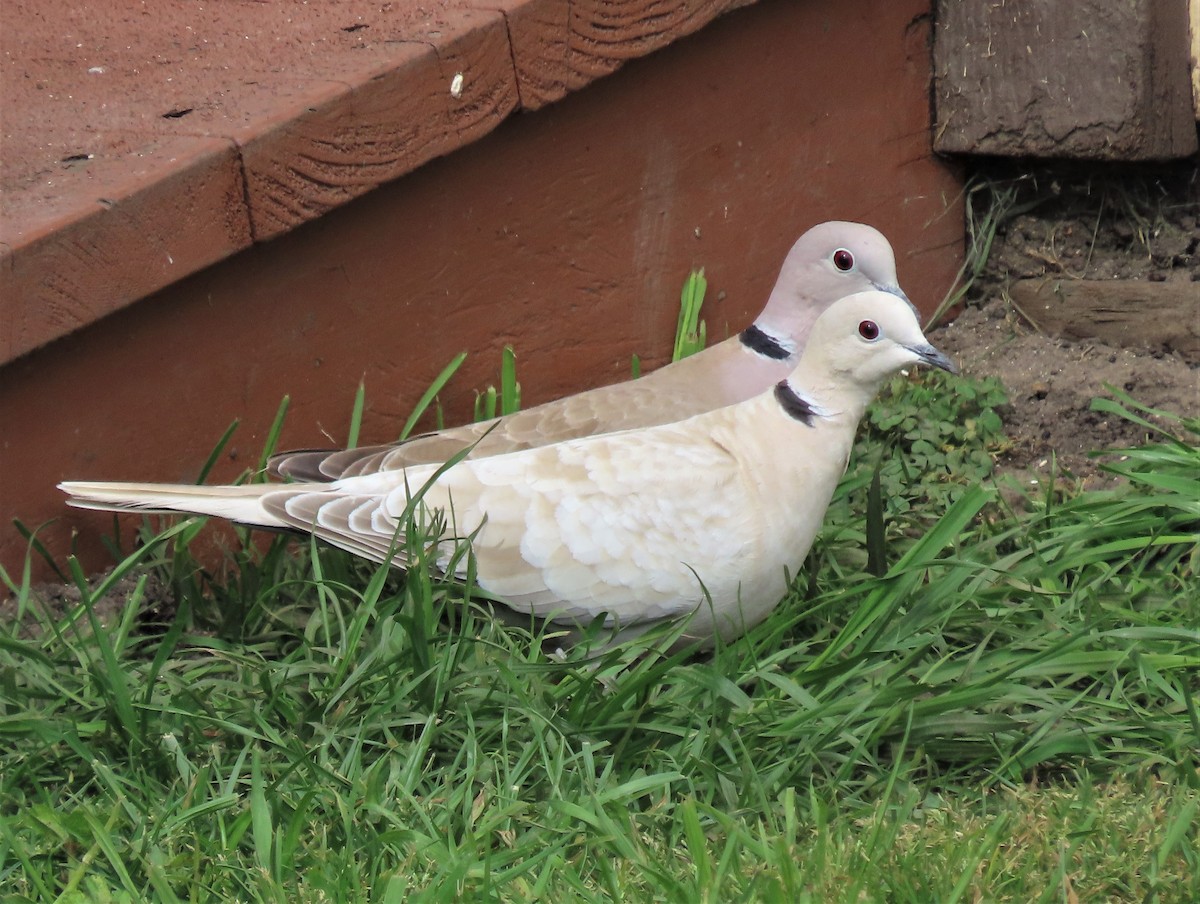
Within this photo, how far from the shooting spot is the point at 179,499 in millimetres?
2758

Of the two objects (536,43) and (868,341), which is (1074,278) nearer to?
(868,341)

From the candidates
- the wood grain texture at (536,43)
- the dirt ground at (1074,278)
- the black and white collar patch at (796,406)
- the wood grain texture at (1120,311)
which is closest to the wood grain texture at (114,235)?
the wood grain texture at (536,43)

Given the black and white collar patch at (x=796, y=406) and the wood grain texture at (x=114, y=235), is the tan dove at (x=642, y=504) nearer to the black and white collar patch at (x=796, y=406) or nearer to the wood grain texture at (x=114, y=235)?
the black and white collar patch at (x=796, y=406)

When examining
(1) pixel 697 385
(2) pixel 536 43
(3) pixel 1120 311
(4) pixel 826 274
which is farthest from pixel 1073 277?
(2) pixel 536 43

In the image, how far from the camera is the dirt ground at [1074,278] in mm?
3703

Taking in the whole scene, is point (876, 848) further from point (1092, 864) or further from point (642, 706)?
point (642, 706)

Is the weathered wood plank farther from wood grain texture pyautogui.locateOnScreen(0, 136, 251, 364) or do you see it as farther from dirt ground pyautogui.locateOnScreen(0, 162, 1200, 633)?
wood grain texture pyautogui.locateOnScreen(0, 136, 251, 364)

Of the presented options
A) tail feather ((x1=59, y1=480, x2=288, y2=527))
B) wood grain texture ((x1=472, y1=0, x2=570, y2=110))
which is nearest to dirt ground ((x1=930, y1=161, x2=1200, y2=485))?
wood grain texture ((x1=472, y1=0, x2=570, y2=110))

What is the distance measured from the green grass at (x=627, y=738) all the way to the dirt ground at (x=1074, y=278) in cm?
53

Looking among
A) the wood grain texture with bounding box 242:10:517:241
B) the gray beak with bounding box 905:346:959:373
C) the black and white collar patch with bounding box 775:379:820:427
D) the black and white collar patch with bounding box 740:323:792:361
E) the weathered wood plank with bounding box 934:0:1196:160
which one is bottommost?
the black and white collar patch with bounding box 740:323:792:361

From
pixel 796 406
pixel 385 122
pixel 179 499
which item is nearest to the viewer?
pixel 179 499

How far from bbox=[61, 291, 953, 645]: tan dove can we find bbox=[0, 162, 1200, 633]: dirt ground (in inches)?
37.6

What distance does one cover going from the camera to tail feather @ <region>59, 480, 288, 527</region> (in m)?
2.74

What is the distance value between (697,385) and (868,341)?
2.03 ft
